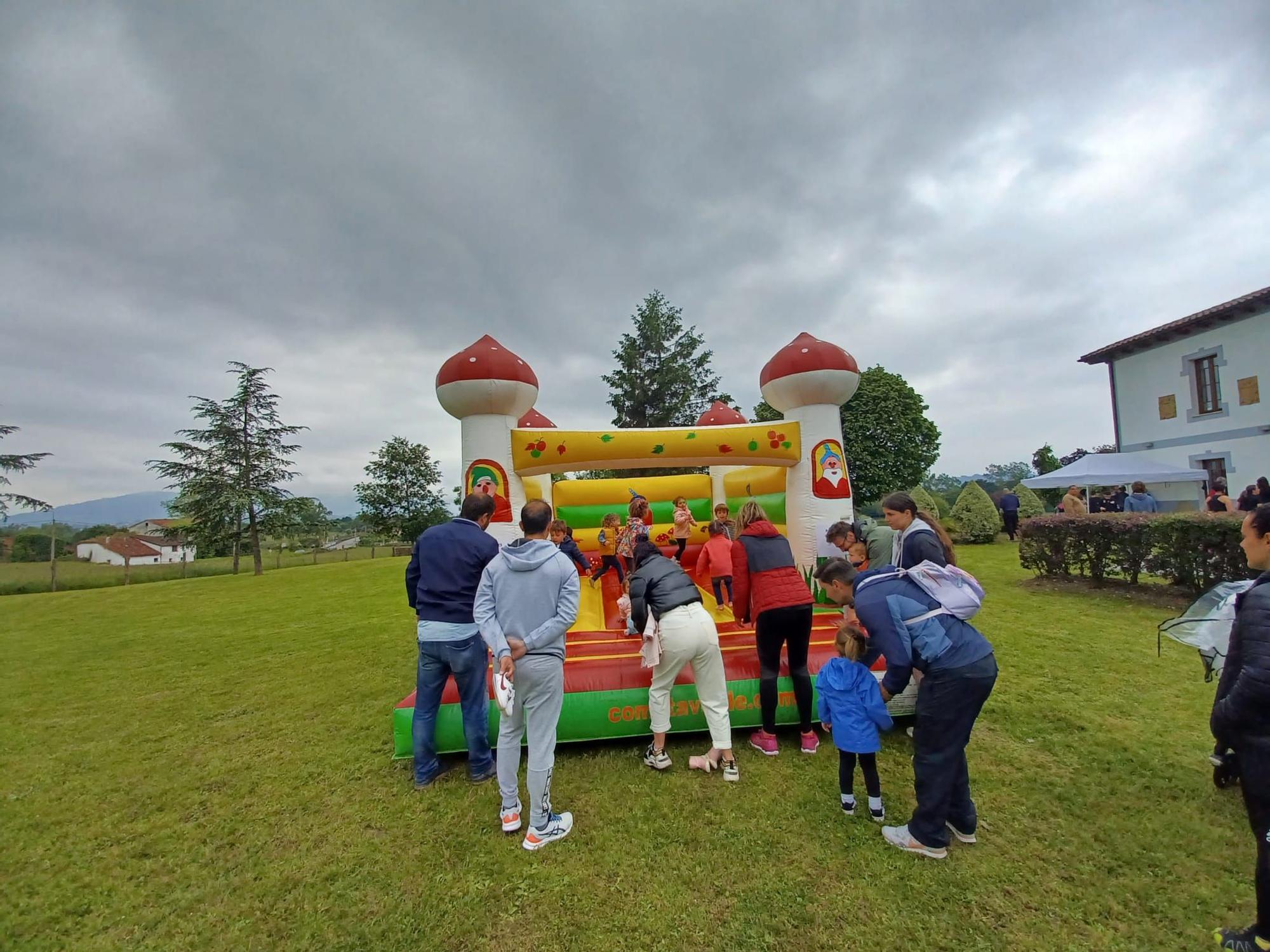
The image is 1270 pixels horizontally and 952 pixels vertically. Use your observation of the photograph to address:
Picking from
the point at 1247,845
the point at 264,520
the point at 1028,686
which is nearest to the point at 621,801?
the point at 1247,845

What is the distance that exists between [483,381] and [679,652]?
11.0 feet

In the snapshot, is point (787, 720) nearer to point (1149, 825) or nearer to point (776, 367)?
point (1149, 825)

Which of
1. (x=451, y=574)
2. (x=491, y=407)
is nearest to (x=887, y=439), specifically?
(x=491, y=407)

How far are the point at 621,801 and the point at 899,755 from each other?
6.20 ft

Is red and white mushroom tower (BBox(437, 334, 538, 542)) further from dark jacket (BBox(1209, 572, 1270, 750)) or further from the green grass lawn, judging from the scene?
dark jacket (BBox(1209, 572, 1270, 750))

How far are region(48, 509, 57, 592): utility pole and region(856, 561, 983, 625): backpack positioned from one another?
87.3ft

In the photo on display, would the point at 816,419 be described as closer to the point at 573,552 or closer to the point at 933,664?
the point at 573,552

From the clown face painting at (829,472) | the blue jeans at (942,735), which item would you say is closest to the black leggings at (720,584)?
the clown face painting at (829,472)

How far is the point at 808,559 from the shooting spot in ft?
20.4

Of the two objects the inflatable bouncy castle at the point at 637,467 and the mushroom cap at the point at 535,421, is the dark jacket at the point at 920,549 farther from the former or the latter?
the mushroom cap at the point at 535,421

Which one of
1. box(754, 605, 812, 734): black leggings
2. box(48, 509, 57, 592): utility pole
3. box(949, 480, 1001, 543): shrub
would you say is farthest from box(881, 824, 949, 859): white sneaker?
box(48, 509, 57, 592): utility pole

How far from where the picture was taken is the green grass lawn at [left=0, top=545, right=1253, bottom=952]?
2.21 m

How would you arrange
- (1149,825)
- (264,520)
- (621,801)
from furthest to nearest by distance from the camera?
1. (264,520)
2. (621,801)
3. (1149,825)

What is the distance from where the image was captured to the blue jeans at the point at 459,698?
3.23m
